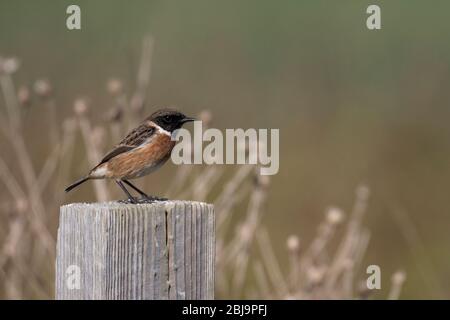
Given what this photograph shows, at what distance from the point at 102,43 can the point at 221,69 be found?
1463 millimetres

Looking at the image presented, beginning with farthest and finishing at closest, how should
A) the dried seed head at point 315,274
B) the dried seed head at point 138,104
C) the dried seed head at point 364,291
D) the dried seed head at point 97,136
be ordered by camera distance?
the dried seed head at point 138,104 → the dried seed head at point 97,136 → the dried seed head at point 315,274 → the dried seed head at point 364,291

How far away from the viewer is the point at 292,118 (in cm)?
1133

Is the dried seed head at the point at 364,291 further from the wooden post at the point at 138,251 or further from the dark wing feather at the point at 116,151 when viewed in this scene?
the wooden post at the point at 138,251

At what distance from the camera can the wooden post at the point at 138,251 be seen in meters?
3.48

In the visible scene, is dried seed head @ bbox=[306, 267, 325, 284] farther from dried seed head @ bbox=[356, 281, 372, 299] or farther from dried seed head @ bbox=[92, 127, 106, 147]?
dried seed head @ bbox=[92, 127, 106, 147]

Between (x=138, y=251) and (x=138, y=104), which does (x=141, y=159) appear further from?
(x=138, y=251)

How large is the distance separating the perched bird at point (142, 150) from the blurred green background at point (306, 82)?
3.58 metres

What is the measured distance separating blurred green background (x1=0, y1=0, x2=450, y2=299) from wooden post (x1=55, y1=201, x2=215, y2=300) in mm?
5567

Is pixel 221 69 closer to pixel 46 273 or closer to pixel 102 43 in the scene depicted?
pixel 102 43

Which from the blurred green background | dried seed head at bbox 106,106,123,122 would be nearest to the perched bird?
dried seed head at bbox 106,106,123,122

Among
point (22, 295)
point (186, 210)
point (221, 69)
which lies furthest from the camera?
point (221, 69)

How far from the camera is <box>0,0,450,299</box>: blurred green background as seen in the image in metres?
9.80

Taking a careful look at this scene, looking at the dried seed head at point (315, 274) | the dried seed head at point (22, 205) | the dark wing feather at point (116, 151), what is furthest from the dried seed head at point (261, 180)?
the dried seed head at point (22, 205)
